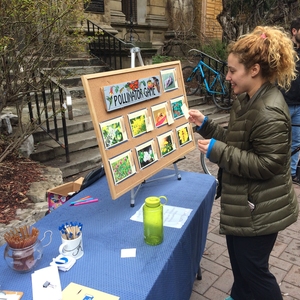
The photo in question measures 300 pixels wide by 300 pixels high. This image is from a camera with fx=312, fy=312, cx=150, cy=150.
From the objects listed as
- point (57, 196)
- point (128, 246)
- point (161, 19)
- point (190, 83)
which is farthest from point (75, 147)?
point (161, 19)

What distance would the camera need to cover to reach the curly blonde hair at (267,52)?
5.14ft

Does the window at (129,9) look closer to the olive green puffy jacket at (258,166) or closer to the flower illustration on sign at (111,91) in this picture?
the flower illustration on sign at (111,91)

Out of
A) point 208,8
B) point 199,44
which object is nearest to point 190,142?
point 199,44

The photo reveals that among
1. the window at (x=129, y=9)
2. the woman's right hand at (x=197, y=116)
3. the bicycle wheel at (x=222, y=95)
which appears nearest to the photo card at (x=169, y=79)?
the woman's right hand at (x=197, y=116)

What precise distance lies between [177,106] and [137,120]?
0.55 meters

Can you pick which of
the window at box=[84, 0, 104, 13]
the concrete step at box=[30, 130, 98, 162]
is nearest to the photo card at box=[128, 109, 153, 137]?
the concrete step at box=[30, 130, 98, 162]

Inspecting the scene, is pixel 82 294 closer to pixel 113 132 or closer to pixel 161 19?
pixel 113 132

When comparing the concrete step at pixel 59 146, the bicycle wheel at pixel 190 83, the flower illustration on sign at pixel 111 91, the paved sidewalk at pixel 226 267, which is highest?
the flower illustration on sign at pixel 111 91

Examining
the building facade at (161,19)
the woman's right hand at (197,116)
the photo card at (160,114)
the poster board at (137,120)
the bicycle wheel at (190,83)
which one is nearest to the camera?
the poster board at (137,120)

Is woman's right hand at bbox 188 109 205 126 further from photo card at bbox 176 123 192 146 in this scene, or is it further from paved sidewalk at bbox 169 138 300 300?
paved sidewalk at bbox 169 138 300 300

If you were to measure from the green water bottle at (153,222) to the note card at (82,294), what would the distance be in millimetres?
442

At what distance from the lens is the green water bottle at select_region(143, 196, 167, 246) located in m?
1.71

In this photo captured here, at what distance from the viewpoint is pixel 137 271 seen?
1.52 metres

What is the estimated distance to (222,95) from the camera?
8.98 meters
